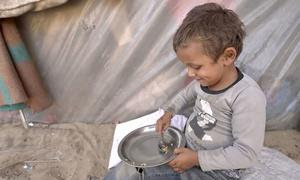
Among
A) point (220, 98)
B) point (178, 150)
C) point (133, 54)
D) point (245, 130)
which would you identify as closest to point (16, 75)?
point (133, 54)

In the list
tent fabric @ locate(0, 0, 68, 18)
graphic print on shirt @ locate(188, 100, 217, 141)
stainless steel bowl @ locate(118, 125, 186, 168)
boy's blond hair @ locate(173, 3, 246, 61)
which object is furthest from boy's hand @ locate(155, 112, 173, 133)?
tent fabric @ locate(0, 0, 68, 18)

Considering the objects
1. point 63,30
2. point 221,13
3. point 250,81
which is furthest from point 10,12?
point 250,81

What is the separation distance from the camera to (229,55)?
1404 mm

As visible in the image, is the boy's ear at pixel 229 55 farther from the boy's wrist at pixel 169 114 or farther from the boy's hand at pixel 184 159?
the boy's wrist at pixel 169 114

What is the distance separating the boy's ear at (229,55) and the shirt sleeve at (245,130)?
0.42ft

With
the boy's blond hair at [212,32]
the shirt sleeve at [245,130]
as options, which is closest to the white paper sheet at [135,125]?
the shirt sleeve at [245,130]

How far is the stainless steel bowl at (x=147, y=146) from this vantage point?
1.59m

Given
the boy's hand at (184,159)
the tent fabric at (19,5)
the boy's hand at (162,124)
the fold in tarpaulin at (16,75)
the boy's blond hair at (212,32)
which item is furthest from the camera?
the fold in tarpaulin at (16,75)

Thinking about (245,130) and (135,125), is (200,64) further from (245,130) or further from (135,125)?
(135,125)

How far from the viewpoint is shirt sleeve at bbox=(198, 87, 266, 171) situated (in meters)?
1.39

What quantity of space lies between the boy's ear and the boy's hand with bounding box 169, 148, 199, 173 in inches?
15.2

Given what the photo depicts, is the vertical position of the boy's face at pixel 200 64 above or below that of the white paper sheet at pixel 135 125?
above

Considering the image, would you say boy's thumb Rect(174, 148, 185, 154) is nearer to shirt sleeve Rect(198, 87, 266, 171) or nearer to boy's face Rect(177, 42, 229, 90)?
shirt sleeve Rect(198, 87, 266, 171)

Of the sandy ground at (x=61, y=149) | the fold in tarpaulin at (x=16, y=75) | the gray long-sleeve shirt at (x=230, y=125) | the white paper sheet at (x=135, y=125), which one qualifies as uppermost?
the gray long-sleeve shirt at (x=230, y=125)
